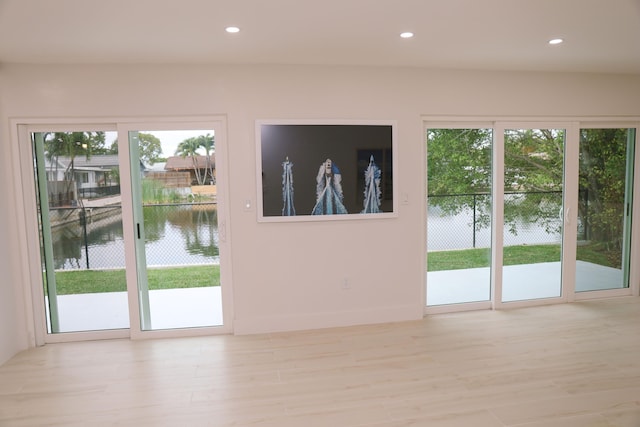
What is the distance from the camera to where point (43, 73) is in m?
3.57

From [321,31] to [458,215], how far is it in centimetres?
246

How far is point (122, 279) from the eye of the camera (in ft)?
13.0

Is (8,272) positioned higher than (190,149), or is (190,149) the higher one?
(190,149)

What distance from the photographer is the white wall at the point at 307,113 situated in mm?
3650

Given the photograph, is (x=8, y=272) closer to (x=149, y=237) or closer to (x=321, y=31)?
(x=149, y=237)

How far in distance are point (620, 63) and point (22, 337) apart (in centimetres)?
610

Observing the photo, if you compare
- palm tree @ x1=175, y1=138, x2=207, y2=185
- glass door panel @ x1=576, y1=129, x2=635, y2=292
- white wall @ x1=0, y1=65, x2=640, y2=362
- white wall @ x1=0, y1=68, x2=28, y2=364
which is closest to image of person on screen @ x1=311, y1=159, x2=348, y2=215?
white wall @ x1=0, y1=65, x2=640, y2=362

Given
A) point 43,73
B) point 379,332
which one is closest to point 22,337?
point 43,73

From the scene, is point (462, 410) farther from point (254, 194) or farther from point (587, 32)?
point (587, 32)

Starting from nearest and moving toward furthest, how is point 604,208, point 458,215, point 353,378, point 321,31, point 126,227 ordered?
point 321,31
point 353,378
point 126,227
point 458,215
point 604,208

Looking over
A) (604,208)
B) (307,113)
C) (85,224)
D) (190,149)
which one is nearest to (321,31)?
(307,113)

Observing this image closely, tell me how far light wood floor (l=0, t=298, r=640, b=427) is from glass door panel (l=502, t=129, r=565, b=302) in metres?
0.60

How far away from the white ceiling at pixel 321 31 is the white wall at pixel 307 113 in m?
0.18

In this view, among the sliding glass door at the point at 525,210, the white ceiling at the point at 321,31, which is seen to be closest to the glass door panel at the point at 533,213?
the sliding glass door at the point at 525,210
